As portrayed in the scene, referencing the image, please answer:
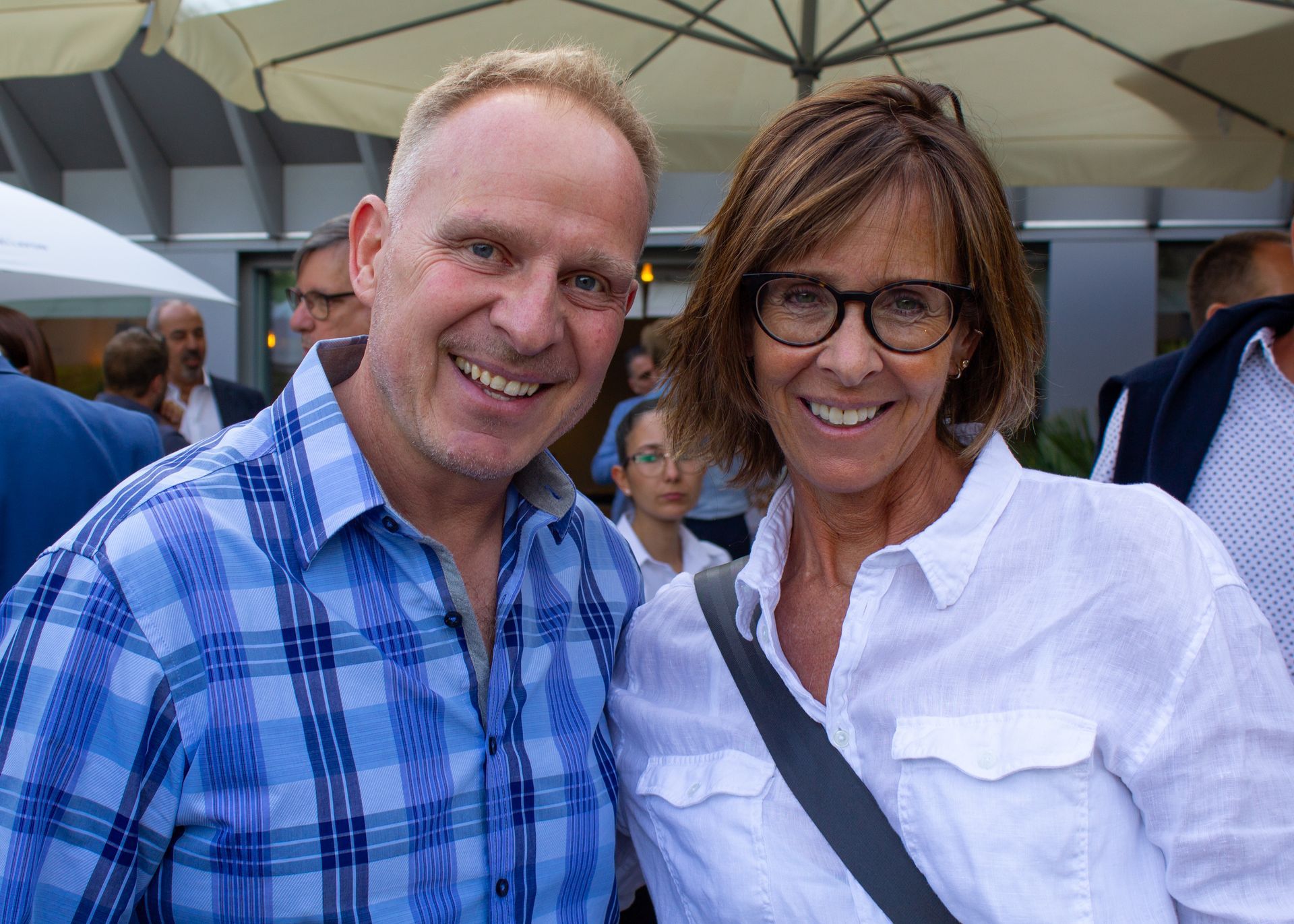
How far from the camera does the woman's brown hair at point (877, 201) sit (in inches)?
64.4

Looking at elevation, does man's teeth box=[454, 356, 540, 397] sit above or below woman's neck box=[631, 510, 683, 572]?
above

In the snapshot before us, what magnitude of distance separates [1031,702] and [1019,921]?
0.95 feet

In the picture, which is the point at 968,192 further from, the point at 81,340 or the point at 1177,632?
the point at 81,340

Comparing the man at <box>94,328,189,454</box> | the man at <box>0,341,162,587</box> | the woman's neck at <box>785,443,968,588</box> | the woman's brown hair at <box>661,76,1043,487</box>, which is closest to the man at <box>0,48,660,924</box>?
the woman's brown hair at <box>661,76,1043,487</box>

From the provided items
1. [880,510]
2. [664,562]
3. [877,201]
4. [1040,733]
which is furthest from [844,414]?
[664,562]

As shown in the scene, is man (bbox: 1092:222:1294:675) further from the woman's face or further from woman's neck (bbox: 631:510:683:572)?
woman's neck (bbox: 631:510:683:572)

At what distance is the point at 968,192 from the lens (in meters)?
1.65

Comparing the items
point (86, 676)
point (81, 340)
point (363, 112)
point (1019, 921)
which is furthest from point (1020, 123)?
point (81, 340)

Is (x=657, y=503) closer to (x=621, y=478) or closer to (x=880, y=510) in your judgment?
(x=621, y=478)

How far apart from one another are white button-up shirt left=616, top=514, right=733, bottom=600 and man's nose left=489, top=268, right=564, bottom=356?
246 centimetres

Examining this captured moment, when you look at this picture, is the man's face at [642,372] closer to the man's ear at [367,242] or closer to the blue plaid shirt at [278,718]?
the man's ear at [367,242]

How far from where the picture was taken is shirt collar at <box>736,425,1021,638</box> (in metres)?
1.58

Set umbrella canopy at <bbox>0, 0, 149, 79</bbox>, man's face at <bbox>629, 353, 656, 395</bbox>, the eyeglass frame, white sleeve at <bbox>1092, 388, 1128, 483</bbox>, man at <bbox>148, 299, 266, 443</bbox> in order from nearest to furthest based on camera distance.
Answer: white sleeve at <bbox>1092, 388, 1128, 483</bbox> < umbrella canopy at <bbox>0, 0, 149, 79</bbox> < the eyeglass frame < man at <bbox>148, 299, 266, 443</bbox> < man's face at <bbox>629, 353, 656, 395</bbox>

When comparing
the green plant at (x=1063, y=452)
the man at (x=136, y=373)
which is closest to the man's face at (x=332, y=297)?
the man at (x=136, y=373)
